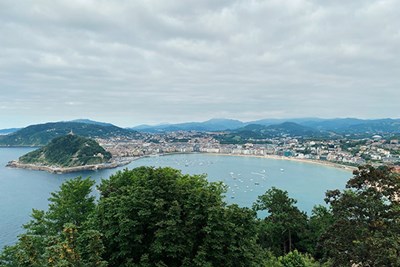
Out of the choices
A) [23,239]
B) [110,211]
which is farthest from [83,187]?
[23,239]

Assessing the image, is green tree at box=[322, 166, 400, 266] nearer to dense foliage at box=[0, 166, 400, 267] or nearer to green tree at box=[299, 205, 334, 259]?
dense foliage at box=[0, 166, 400, 267]

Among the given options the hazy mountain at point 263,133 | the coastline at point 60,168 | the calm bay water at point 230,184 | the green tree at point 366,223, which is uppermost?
the green tree at point 366,223

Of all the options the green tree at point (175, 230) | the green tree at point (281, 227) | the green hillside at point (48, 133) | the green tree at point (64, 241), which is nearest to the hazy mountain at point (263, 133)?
the green hillside at point (48, 133)

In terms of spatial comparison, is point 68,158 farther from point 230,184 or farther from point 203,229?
point 203,229

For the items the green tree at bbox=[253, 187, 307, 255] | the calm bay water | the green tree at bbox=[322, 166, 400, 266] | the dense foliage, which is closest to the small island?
the calm bay water

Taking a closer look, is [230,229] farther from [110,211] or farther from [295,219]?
[295,219]

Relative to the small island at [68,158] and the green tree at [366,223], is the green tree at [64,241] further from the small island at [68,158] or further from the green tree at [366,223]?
the small island at [68,158]
